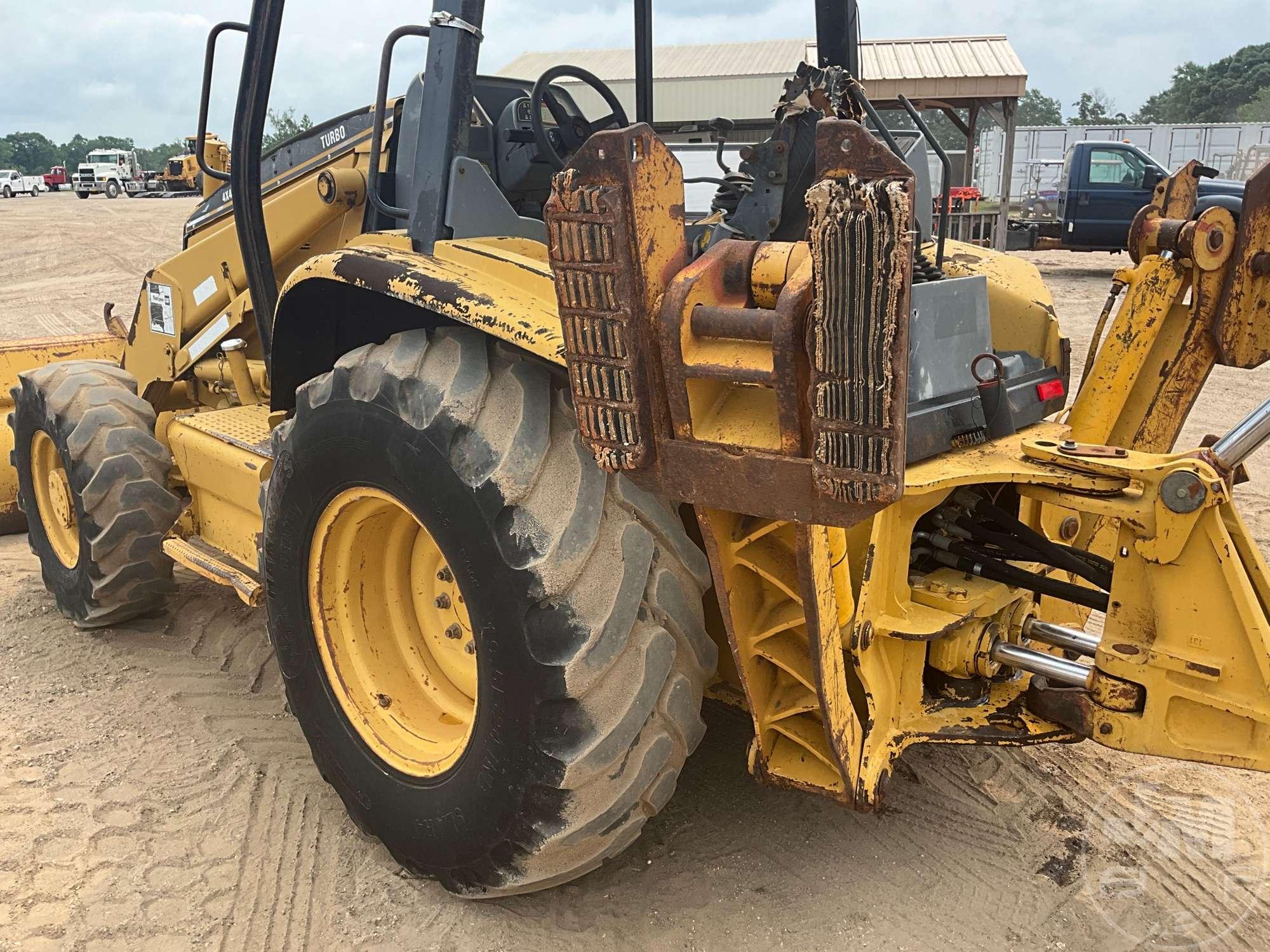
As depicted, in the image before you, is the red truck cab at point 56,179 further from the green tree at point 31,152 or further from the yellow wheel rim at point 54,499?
the yellow wheel rim at point 54,499

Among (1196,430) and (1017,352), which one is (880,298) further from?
(1196,430)

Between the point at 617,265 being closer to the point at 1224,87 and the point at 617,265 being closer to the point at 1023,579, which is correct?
the point at 1023,579

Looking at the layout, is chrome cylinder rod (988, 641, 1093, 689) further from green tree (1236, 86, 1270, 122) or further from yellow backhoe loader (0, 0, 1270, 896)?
green tree (1236, 86, 1270, 122)

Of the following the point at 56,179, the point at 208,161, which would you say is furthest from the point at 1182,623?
the point at 56,179

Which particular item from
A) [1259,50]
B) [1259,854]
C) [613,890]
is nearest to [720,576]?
[613,890]

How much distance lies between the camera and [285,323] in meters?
3.01

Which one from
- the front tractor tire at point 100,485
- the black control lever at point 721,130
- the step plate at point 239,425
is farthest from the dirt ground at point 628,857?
the black control lever at point 721,130

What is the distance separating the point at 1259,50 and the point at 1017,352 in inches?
2186

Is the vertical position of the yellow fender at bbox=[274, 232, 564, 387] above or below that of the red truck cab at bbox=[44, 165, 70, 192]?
below

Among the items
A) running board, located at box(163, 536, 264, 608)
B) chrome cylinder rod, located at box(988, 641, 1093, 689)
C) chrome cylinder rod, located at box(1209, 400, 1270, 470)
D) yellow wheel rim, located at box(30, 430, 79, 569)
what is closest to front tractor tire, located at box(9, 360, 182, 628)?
yellow wheel rim, located at box(30, 430, 79, 569)

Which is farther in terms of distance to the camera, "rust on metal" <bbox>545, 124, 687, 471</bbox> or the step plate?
the step plate

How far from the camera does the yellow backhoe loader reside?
1744 millimetres

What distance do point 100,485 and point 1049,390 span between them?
337 centimetres

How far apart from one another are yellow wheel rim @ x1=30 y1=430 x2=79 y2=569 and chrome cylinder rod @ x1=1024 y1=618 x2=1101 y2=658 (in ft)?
12.0
